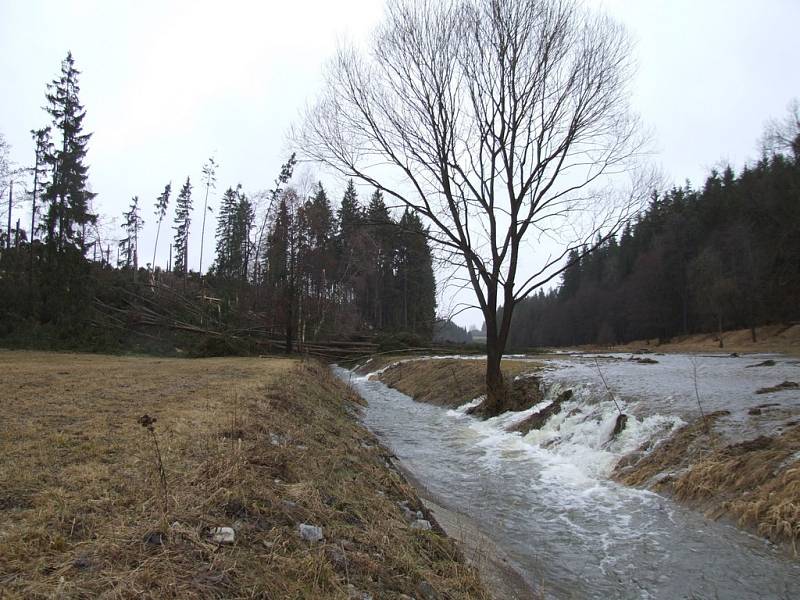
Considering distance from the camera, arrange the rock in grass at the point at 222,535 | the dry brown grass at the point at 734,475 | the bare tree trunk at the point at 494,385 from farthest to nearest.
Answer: the bare tree trunk at the point at 494,385
the dry brown grass at the point at 734,475
the rock in grass at the point at 222,535

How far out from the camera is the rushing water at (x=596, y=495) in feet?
14.7

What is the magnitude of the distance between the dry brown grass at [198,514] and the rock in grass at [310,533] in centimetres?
7

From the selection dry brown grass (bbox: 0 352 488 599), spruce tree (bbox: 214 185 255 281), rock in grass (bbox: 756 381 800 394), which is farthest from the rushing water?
spruce tree (bbox: 214 185 255 281)

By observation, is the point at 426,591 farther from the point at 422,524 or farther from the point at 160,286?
the point at 160,286

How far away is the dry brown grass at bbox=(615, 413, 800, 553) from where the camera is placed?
5.07 m

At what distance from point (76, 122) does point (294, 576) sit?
133 feet

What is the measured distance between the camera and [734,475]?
6.10m

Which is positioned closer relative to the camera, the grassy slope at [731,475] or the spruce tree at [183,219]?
the grassy slope at [731,475]

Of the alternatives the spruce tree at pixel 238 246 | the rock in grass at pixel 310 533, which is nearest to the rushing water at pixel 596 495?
the rock in grass at pixel 310 533

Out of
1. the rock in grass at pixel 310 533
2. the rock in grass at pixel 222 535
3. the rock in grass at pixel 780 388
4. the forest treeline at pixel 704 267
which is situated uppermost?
the forest treeline at pixel 704 267

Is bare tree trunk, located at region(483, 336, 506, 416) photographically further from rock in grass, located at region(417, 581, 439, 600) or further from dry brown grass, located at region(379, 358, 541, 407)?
rock in grass, located at region(417, 581, 439, 600)

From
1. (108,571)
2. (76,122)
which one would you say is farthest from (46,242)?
(108,571)

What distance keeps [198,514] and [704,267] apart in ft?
169

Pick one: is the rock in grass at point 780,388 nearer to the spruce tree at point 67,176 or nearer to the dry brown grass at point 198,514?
the dry brown grass at point 198,514
